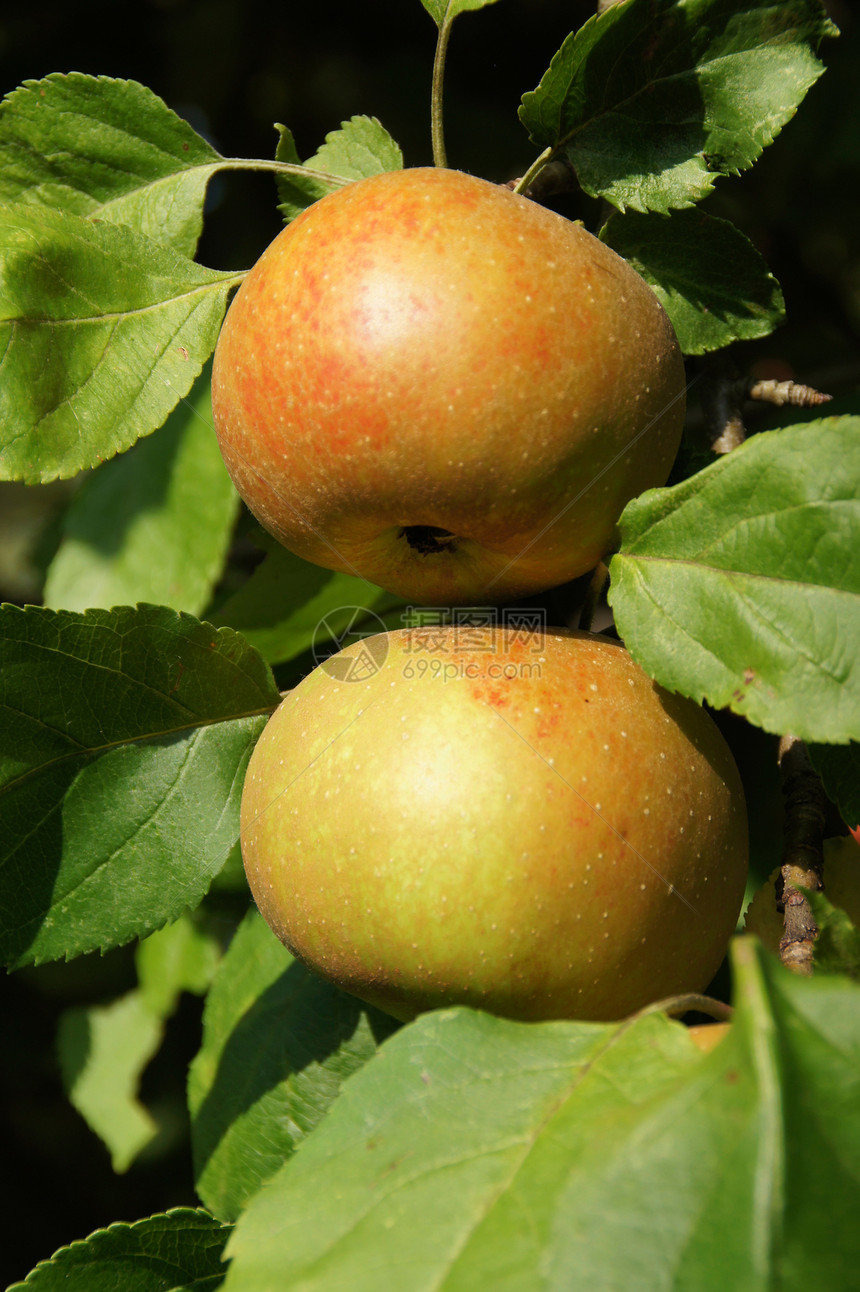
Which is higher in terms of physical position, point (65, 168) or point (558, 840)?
point (65, 168)

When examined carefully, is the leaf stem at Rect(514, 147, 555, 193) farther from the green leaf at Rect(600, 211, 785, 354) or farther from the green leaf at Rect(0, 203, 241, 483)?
the green leaf at Rect(0, 203, 241, 483)

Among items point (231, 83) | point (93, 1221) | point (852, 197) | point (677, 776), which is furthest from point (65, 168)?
point (93, 1221)

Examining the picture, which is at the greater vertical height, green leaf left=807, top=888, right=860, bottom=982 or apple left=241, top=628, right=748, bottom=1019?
apple left=241, top=628, right=748, bottom=1019

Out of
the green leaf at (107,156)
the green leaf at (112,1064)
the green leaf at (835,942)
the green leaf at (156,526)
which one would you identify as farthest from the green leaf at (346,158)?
the green leaf at (112,1064)

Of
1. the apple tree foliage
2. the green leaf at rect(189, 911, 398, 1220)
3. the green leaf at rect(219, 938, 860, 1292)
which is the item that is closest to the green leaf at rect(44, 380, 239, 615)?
the apple tree foliage

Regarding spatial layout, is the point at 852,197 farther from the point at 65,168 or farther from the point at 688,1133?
the point at 688,1133

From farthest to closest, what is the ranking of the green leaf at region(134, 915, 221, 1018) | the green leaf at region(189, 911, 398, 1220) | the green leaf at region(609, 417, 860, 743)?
1. the green leaf at region(134, 915, 221, 1018)
2. the green leaf at region(189, 911, 398, 1220)
3. the green leaf at region(609, 417, 860, 743)
